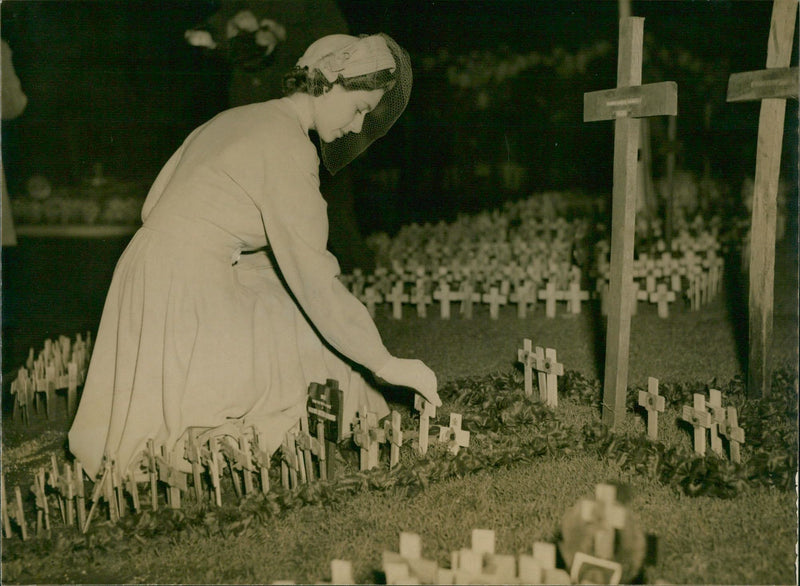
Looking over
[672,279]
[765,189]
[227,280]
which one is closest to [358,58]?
[227,280]

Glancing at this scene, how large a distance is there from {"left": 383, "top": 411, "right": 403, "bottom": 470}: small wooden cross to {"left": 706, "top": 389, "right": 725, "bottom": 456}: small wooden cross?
1.72 m

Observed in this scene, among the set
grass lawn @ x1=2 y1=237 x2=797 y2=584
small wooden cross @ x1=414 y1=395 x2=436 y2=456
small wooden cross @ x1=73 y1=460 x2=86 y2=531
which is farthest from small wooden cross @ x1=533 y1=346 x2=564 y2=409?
small wooden cross @ x1=73 y1=460 x2=86 y2=531

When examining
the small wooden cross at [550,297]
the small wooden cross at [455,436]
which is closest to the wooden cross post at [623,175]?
the small wooden cross at [455,436]

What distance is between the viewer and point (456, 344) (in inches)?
333

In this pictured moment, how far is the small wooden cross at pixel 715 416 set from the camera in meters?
4.65

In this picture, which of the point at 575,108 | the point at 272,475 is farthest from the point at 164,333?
the point at 575,108

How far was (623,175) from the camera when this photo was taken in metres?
5.08

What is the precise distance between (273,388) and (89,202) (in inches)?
925

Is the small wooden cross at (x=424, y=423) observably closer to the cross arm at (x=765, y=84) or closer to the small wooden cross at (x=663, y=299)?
the cross arm at (x=765, y=84)

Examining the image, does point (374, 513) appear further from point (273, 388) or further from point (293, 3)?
point (293, 3)

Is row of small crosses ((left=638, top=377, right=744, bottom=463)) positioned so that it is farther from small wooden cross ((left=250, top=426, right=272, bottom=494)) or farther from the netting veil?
the netting veil

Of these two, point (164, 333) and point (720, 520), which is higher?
point (164, 333)

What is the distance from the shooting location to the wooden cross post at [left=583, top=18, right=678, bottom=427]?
495 centimetres

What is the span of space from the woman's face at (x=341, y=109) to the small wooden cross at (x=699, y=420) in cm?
240
